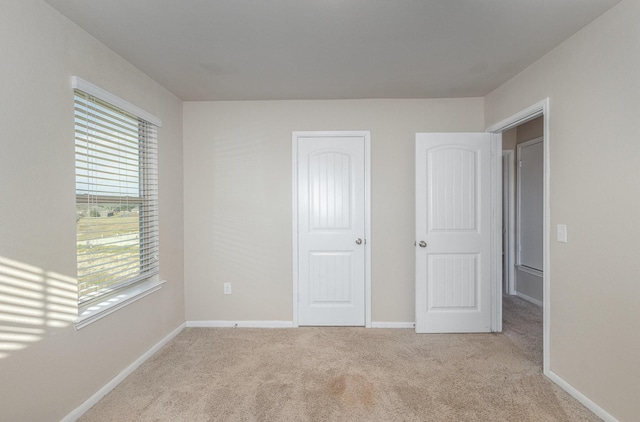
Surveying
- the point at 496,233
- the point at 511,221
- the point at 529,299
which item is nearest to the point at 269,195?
the point at 496,233

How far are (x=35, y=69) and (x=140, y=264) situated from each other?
1656 mm

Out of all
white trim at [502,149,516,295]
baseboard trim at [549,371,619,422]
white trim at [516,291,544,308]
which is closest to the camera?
baseboard trim at [549,371,619,422]

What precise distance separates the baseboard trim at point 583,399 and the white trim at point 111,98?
3751mm

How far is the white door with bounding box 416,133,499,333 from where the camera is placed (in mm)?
3371

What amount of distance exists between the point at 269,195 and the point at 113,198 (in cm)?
149

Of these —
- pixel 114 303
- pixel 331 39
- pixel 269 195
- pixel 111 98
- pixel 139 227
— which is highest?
pixel 331 39

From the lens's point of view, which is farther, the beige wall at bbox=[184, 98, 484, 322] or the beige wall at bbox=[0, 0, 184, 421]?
the beige wall at bbox=[184, 98, 484, 322]

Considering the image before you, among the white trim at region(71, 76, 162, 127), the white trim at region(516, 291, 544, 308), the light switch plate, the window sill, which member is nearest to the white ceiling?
the white trim at region(71, 76, 162, 127)

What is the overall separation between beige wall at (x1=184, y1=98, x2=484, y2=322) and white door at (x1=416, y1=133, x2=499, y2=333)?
0.79 feet

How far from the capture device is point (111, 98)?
7.92 feet

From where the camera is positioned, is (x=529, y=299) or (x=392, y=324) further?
(x=529, y=299)

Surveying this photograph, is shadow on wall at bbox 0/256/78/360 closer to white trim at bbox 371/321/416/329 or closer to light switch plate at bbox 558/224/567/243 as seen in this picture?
white trim at bbox 371/321/416/329

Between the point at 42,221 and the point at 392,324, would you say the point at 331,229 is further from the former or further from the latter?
the point at 42,221

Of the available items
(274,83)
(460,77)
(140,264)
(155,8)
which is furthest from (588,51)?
(140,264)
